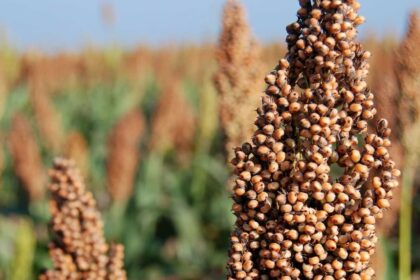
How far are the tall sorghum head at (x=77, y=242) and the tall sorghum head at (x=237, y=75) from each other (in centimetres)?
145

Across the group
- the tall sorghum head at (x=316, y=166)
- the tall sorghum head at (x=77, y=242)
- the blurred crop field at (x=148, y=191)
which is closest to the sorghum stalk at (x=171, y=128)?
the blurred crop field at (x=148, y=191)

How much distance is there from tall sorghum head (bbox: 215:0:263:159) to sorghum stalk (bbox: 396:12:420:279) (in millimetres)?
674

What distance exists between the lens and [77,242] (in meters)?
1.98

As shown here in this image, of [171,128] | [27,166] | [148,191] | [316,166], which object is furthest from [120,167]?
[316,166]

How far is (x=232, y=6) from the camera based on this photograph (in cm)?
323

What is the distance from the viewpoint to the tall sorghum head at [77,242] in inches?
77.9

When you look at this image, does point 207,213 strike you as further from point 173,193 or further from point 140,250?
point 140,250

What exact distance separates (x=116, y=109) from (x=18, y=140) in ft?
20.2

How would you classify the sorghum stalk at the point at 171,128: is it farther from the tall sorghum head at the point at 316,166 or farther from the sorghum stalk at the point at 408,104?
the tall sorghum head at the point at 316,166

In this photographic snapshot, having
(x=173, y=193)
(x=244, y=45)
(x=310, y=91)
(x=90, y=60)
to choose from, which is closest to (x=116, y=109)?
(x=173, y=193)

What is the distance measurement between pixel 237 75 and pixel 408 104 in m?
0.82

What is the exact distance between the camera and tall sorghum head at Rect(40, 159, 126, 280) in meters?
1.98

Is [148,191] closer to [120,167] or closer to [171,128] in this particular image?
[171,128]

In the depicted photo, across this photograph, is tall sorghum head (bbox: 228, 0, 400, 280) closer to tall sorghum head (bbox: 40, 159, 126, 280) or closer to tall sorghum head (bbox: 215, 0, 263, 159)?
tall sorghum head (bbox: 40, 159, 126, 280)
